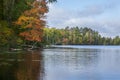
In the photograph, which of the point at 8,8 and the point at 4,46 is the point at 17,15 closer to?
the point at 8,8

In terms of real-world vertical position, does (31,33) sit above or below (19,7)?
below

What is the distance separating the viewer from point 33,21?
67.5m

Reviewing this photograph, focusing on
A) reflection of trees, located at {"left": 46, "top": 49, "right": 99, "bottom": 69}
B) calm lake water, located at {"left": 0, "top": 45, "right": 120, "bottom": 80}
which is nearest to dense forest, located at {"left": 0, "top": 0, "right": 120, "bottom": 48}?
reflection of trees, located at {"left": 46, "top": 49, "right": 99, "bottom": 69}

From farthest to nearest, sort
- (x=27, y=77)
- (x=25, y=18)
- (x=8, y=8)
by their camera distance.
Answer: (x=25, y=18) < (x=8, y=8) < (x=27, y=77)

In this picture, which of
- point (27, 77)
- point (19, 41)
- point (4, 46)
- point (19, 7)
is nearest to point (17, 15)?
point (19, 7)

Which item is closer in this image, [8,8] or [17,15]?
[8,8]

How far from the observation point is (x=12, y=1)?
61812 millimetres

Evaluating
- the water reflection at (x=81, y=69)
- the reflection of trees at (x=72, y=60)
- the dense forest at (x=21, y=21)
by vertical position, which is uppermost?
the dense forest at (x=21, y=21)

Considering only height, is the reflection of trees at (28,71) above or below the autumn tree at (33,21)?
below

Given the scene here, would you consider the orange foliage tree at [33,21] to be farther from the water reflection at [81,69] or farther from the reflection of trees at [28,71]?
the reflection of trees at [28,71]

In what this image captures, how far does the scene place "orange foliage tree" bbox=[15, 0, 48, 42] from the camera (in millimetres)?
66506

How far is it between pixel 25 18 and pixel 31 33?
3963 mm

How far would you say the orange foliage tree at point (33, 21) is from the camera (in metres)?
66.5

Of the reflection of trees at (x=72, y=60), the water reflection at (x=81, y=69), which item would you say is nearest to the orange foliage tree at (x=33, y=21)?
the reflection of trees at (x=72, y=60)
